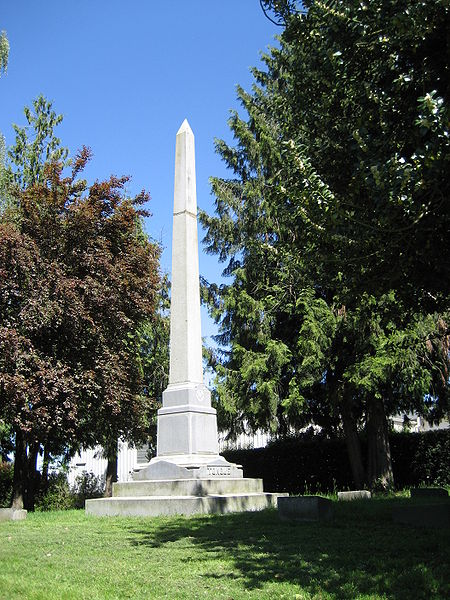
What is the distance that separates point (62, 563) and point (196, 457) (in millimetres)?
5732

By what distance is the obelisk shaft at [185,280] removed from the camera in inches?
483

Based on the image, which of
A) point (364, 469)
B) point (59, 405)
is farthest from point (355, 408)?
point (59, 405)

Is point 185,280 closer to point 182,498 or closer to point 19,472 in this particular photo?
point 182,498

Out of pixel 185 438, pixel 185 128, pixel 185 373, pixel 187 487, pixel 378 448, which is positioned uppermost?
pixel 185 128

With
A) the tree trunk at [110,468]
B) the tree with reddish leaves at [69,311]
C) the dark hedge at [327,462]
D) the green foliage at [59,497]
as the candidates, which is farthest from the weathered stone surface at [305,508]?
the tree trunk at [110,468]

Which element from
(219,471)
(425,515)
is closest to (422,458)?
(219,471)

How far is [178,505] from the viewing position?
9.84 metres

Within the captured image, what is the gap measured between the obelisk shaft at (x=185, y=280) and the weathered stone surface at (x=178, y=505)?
2.61m

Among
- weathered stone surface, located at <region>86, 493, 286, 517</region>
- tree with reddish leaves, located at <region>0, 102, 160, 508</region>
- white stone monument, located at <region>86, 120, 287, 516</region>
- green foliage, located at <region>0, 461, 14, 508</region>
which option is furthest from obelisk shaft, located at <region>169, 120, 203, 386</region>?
green foliage, located at <region>0, 461, 14, 508</region>

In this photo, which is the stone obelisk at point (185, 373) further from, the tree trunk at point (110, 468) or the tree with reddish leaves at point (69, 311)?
the tree trunk at point (110, 468)

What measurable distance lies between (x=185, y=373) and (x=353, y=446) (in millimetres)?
7028

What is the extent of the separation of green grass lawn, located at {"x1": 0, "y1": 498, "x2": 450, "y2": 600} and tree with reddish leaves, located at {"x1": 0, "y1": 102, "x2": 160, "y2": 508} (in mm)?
6677

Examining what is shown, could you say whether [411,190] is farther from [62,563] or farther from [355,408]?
[355,408]

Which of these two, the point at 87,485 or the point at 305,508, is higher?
the point at 305,508
